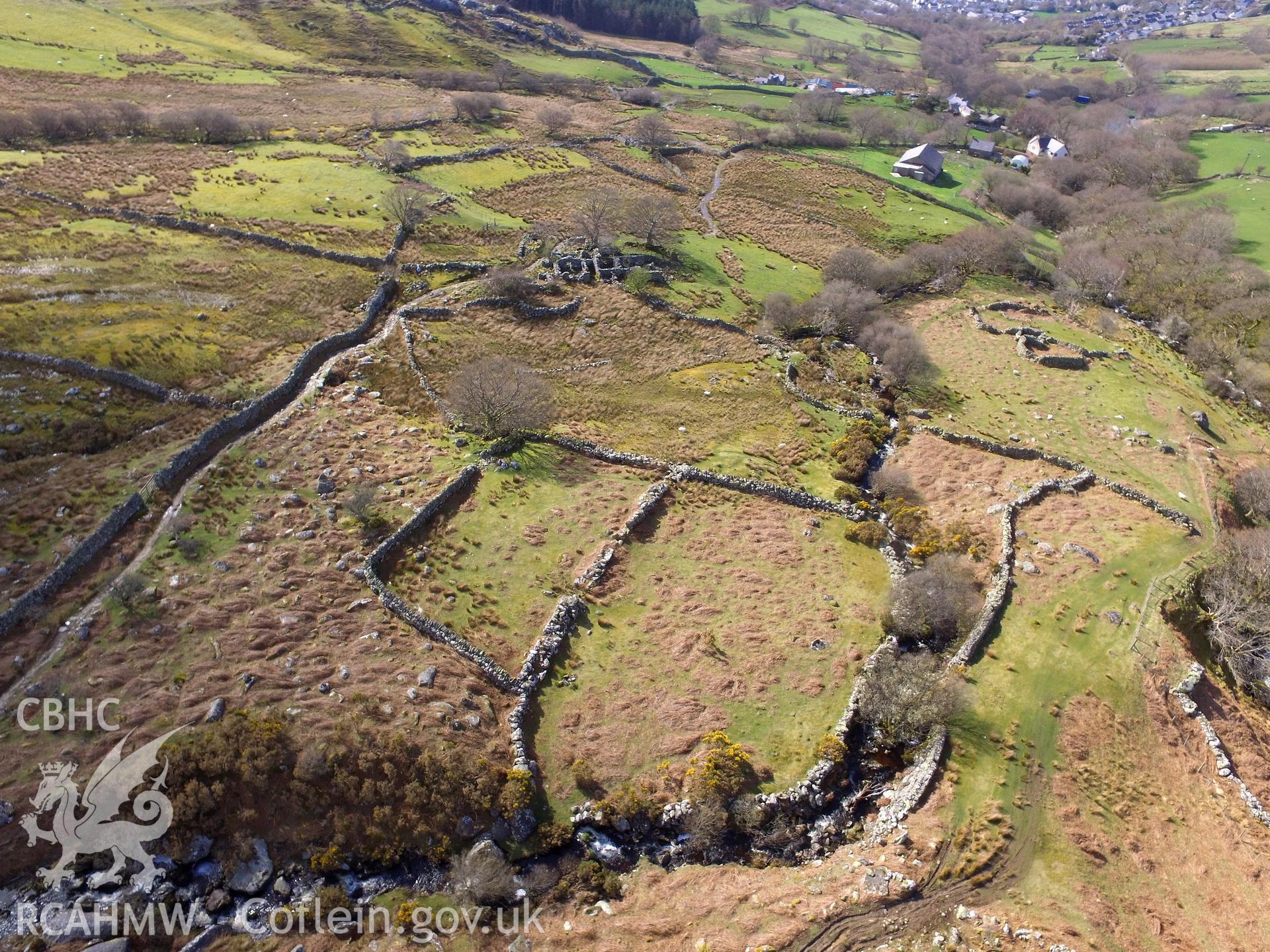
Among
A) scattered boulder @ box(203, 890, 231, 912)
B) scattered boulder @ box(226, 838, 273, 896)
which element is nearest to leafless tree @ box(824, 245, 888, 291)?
scattered boulder @ box(226, 838, 273, 896)

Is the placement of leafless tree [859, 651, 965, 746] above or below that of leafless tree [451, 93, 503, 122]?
below

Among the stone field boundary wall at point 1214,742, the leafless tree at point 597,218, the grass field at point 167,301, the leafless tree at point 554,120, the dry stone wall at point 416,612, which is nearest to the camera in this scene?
the stone field boundary wall at point 1214,742

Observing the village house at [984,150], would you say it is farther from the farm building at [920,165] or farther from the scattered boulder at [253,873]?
the scattered boulder at [253,873]

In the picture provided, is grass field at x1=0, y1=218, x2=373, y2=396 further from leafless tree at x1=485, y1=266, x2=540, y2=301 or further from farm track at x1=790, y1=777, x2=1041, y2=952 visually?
farm track at x1=790, y1=777, x2=1041, y2=952

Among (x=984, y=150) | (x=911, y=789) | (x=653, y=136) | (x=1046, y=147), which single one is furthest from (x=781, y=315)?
(x=1046, y=147)

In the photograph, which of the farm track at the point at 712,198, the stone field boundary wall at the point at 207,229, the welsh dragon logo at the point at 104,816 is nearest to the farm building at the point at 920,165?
the farm track at the point at 712,198

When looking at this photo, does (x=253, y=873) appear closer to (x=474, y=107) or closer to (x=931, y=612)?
(x=931, y=612)
